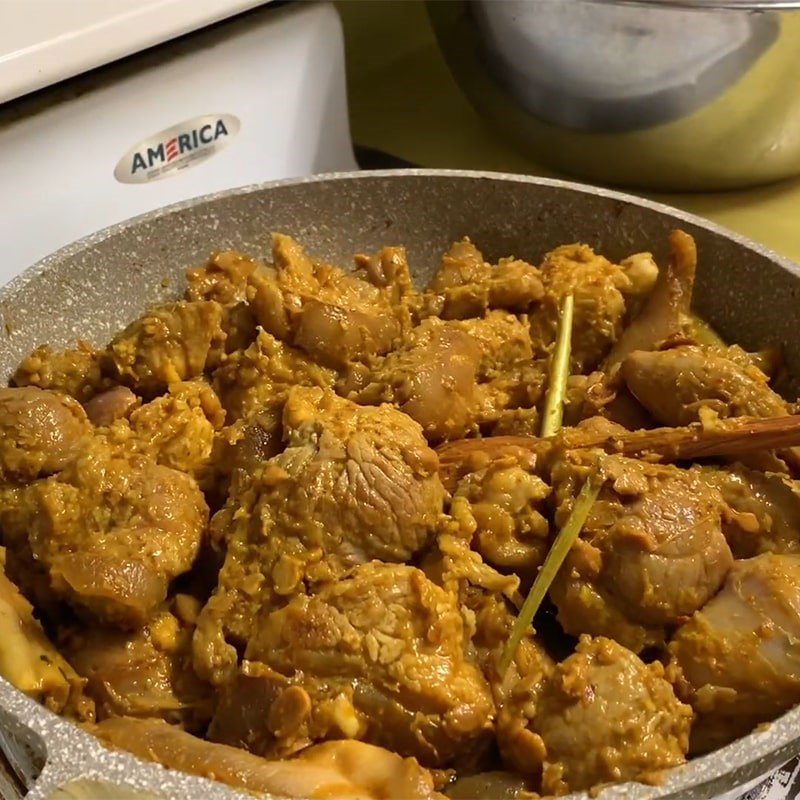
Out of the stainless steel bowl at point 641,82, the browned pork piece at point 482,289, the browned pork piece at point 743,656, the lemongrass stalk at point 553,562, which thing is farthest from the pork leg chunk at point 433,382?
the stainless steel bowl at point 641,82

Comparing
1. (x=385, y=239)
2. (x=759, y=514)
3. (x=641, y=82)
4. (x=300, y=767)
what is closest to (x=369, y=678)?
(x=300, y=767)

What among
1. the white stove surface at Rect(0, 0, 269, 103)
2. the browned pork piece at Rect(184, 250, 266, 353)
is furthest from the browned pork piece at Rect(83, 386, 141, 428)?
the white stove surface at Rect(0, 0, 269, 103)

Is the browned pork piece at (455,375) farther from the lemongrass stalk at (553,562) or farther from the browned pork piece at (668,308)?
the lemongrass stalk at (553,562)

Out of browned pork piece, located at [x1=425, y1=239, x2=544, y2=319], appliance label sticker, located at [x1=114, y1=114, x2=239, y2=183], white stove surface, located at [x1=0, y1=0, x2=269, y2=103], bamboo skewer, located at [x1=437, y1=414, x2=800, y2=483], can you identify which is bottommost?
browned pork piece, located at [x1=425, y1=239, x2=544, y2=319]

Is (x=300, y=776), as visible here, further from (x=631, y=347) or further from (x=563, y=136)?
(x=563, y=136)

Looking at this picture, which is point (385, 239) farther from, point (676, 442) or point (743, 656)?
point (743, 656)

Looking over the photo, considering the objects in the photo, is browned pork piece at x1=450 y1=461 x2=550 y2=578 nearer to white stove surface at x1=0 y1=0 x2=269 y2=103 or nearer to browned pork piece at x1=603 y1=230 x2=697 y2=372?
browned pork piece at x1=603 y1=230 x2=697 y2=372
